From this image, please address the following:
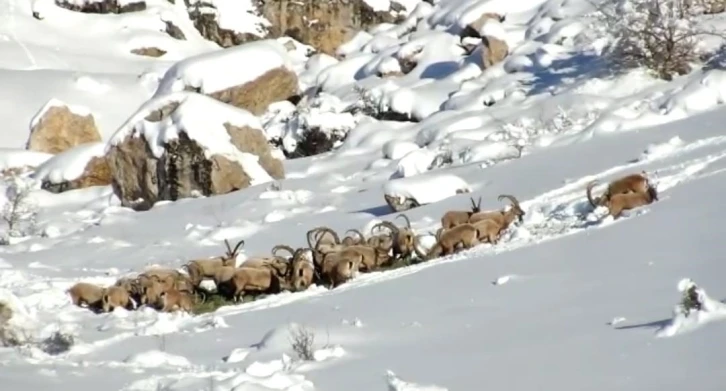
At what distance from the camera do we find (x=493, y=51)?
109 ft

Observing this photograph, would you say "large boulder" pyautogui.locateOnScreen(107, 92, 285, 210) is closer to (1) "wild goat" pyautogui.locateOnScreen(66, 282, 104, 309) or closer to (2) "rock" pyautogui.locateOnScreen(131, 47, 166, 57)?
(1) "wild goat" pyautogui.locateOnScreen(66, 282, 104, 309)

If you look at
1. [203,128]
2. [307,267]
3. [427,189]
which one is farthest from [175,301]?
[203,128]

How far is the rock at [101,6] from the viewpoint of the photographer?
143 ft

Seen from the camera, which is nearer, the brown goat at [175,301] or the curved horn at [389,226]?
the brown goat at [175,301]

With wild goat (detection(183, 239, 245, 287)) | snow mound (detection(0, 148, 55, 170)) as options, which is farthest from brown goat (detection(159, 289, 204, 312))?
snow mound (detection(0, 148, 55, 170))

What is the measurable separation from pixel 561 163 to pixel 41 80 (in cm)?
2201

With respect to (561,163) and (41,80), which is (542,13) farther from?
(561,163)

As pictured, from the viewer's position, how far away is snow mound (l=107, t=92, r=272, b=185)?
23.4 meters

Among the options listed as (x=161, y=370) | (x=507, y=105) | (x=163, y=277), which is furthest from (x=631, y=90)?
(x=161, y=370)

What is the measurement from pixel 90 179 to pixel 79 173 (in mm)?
266

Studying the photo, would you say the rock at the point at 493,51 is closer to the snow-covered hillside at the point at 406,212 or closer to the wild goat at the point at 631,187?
the snow-covered hillside at the point at 406,212

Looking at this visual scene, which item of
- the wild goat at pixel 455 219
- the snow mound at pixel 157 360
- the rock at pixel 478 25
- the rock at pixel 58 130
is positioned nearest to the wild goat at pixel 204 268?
the wild goat at pixel 455 219

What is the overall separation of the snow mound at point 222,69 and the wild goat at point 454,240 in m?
18.2

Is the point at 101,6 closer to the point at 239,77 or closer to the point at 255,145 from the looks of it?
the point at 239,77
